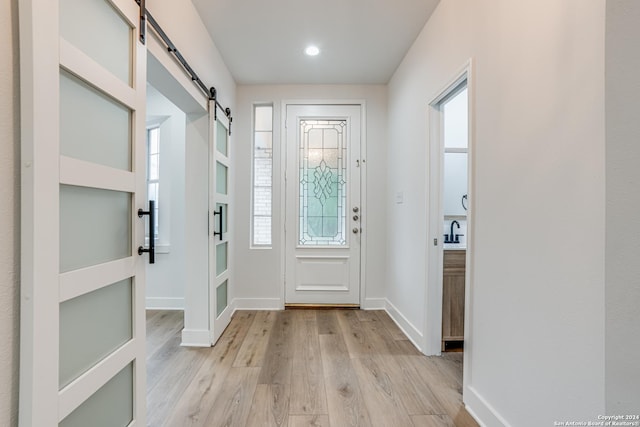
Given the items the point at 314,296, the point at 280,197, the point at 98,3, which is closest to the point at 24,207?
the point at 98,3

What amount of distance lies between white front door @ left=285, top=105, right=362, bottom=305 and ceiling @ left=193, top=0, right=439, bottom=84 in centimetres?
50

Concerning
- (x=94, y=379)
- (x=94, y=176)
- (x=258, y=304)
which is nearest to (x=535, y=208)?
(x=94, y=176)

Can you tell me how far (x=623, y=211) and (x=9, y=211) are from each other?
1.63 meters

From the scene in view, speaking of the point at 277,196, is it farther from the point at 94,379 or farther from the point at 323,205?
the point at 94,379

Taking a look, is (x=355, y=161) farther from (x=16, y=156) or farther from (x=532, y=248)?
(x=16, y=156)

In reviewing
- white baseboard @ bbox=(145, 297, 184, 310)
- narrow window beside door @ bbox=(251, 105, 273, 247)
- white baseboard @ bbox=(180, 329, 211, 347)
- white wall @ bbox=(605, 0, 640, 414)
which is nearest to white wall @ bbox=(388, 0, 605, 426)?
white wall @ bbox=(605, 0, 640, 414)

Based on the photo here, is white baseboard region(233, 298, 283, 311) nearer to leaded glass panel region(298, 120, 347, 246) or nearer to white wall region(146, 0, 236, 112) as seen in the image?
leaded glass panel region(298, 120, 347, 246)

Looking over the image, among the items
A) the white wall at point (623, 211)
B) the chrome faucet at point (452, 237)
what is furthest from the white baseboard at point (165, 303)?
the white wall at point (623, 211)

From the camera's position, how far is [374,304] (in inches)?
144

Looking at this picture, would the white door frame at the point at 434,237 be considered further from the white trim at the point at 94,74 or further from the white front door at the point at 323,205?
the white trim at the point at 94,74

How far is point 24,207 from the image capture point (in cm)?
85

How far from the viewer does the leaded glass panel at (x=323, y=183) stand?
12.2 ft

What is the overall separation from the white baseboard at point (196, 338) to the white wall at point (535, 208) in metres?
1.98

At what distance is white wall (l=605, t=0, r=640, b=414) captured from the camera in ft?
2.47
